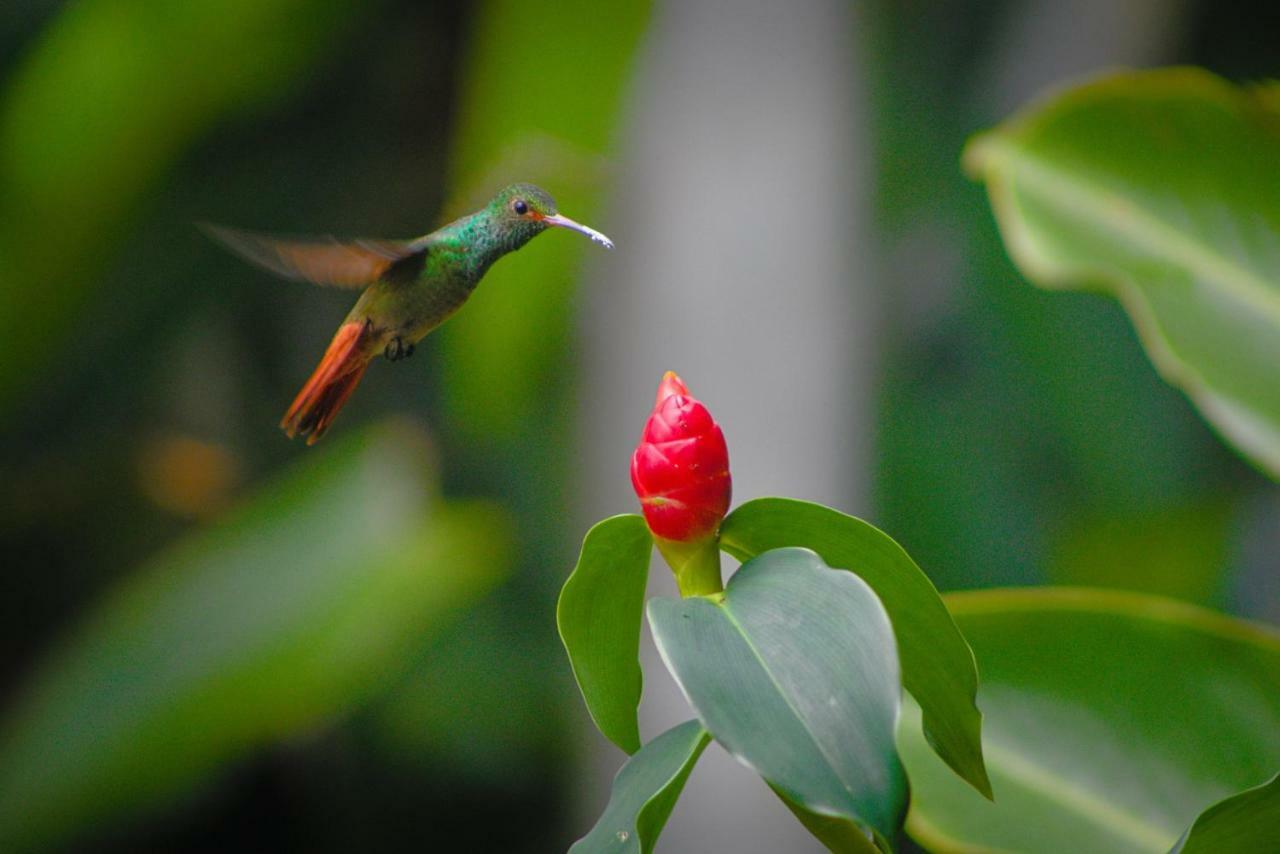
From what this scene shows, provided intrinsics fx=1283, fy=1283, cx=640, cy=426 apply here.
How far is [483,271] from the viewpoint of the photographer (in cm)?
42

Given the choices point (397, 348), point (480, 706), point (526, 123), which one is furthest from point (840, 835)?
point (480, 706)

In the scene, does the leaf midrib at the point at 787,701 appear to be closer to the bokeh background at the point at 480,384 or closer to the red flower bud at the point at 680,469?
the red flower bud at the point at 680,469

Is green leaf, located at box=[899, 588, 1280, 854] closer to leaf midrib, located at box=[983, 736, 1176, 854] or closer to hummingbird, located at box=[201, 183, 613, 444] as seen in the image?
leaf midrib, located at box=[983, 736, 1176, 854]

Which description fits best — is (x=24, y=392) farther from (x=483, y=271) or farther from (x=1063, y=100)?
(x=483, y=271)

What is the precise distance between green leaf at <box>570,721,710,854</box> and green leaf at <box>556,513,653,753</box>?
0.03 metres

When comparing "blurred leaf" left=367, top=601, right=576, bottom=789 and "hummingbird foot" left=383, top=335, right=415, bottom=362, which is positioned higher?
"hummingbird foot" left=383, top=335, right=415, bottom=362

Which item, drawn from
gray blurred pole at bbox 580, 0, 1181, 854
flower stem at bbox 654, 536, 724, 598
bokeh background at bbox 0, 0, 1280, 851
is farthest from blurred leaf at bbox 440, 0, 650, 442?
flower stem at bbox 654, 536, 724, 598

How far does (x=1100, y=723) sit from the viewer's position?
833 millimetres

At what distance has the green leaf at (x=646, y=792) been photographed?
43 centimetres

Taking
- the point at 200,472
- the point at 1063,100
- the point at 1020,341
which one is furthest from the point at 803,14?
the point at 200,472

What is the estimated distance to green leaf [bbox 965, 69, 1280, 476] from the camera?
885 mm

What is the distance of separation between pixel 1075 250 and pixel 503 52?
124 centimetres

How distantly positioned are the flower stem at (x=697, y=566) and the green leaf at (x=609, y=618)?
0.5 inches

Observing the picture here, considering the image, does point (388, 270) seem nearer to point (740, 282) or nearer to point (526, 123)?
point (526, 123)
